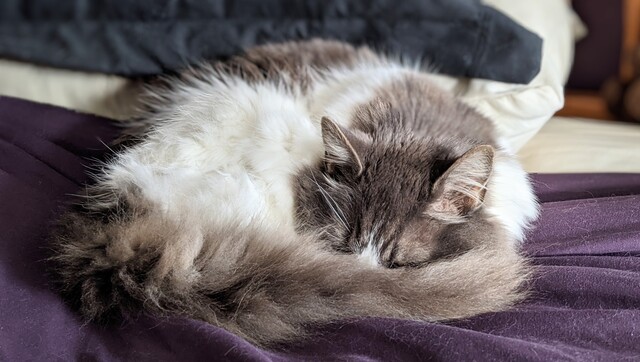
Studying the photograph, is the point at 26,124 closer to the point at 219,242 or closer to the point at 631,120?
the point at 219,242

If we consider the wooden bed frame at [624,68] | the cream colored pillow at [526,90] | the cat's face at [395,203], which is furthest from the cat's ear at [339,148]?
the wooden bed frame at [624,68]

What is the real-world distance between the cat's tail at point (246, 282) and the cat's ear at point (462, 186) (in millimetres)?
138

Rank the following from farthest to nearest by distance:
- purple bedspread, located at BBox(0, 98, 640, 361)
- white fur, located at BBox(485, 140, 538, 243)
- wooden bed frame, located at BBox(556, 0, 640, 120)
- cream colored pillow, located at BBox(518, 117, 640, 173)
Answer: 1. wooden bed frame, located at BBox(556, 0, 640, 120)
2. cream colored pillow, located at BBox(518, 117, 640, 173)
3. white fur, located at BBox(485, 140, 538, 243)
4. purple bedspread, located at BBox(0, 98, 640, 361)

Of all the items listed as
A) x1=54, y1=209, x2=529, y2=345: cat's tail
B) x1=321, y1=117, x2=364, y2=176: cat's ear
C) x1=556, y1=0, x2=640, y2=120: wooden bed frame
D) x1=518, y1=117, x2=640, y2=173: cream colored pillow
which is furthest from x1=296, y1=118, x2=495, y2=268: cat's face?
x1=556, y1=0, x2=640, y2=120: wooden bed frame

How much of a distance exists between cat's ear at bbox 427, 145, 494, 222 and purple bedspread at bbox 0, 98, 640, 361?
0.16 m

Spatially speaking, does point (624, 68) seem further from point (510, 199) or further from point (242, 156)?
point (242, 156)

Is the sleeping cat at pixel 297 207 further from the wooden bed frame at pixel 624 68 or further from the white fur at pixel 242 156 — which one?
the wooden bed frame at pixel 624 68

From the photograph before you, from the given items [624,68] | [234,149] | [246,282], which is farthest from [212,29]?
[624,68]

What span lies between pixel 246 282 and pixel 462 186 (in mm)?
413

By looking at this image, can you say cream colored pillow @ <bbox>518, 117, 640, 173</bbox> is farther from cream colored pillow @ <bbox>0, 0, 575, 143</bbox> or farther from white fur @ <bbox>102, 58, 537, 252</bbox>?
white fur @ <bbox>102, 58, 537, 252</bbox>

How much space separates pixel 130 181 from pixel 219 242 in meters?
0.24

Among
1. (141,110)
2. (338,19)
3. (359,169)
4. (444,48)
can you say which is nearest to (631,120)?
(444,48)

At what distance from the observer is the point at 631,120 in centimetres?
188

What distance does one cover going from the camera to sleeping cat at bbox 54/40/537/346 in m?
0.93
